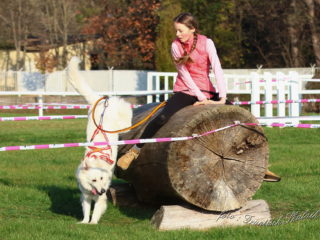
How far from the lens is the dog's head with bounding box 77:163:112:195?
7.84m

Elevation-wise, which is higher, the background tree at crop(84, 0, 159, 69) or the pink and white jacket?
the background tree at crop(84, 0, 159, 69)

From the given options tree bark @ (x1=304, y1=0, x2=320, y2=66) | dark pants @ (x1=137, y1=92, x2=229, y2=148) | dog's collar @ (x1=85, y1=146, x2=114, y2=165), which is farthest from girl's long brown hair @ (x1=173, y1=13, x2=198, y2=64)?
tree bark @ (x1=304, y1=0, x2=320, y2=66)

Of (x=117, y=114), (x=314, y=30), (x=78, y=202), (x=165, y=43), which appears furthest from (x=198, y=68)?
(x=314, y=30)

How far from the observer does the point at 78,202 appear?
9.25 m

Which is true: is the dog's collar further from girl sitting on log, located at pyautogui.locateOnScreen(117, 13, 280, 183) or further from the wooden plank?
the wooden plank

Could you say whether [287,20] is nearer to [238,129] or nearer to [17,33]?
[17,33]

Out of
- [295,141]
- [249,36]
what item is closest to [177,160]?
[295,141]

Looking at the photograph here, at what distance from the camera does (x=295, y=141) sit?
51.7 ft

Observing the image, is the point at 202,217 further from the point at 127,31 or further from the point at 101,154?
the point at 127,31

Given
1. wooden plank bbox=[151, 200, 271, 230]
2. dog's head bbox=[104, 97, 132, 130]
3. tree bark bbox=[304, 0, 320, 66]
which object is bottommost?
wooden plank bbox=[151, 200, 271, 230]

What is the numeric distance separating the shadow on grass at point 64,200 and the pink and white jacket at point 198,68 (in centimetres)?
210

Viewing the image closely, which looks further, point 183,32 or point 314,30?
point 314,30

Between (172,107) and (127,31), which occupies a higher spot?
(127,31)

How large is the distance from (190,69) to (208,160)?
1.04m
